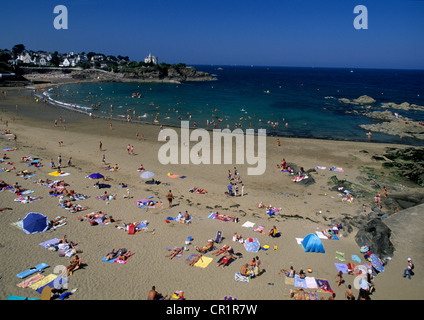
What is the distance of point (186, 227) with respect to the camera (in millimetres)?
14938

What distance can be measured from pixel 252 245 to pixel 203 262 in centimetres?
271

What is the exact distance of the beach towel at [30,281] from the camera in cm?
1012

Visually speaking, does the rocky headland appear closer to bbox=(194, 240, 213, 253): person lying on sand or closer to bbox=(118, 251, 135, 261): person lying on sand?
bbox=(194, 240, 213, 253): person lying on sand

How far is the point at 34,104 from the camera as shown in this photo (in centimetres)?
5359

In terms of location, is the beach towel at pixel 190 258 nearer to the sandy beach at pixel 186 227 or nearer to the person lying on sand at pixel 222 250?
the sandy beach at pixel 186 227

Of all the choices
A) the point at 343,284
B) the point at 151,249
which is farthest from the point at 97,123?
the point at 343,284

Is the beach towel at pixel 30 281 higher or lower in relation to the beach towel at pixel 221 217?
lower

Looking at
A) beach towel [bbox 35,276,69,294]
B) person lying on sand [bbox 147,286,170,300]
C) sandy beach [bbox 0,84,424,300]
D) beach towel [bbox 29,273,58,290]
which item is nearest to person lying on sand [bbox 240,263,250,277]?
sandy beach [bbox 0,84,424,300]

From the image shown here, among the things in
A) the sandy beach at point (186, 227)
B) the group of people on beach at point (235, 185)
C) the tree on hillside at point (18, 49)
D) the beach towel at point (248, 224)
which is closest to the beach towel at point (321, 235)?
the sandy beach at point (186, 227)

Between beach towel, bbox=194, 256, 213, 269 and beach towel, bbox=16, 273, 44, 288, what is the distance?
242 inches

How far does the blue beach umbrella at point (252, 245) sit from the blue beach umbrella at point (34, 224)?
10.1 meters

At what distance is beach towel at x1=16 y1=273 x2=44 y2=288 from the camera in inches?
398

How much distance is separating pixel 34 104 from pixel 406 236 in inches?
2426

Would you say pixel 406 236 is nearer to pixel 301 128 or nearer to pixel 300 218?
pixel 300 218
